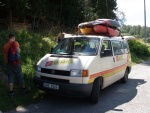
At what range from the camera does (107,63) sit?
24.7 ft

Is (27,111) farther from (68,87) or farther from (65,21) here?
(65,21)

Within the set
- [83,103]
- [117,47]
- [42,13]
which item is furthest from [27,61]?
[42,13]

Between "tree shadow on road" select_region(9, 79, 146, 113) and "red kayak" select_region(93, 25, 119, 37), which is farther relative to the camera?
"red kayak" select_region(93, 25, 119, 37)

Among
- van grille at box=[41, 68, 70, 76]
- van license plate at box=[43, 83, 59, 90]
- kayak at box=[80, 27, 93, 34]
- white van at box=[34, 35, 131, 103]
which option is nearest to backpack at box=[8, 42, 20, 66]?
white van at box=[34, 35, 131, 103]

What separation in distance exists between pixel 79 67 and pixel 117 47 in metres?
3.08

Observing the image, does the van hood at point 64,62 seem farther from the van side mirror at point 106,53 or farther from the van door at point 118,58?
Answer: the van door at point 118,58

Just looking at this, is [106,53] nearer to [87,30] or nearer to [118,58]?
[118,58]

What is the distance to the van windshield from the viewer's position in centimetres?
714

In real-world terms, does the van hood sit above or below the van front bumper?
above

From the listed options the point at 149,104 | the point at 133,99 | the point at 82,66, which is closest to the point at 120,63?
the point at 133,99

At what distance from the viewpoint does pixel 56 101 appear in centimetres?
695

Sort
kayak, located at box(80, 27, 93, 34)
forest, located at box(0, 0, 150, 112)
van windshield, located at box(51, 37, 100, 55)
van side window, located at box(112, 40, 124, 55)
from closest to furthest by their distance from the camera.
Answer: van windshield, located at box(51, 37, 100, 55)
forest, located at box(0, 0, 150, 112)
van side window, located at box(112, 40, 124, 55)
kayak, located at box(80, 27, 93, 34)

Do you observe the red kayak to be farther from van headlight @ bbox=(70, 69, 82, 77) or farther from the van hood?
van headlight @ bbox=(70, 69, 82, 77)

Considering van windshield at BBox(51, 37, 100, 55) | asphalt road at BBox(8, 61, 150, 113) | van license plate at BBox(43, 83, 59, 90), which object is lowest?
asphalt road at BBox(8, 61, 150, 113)
